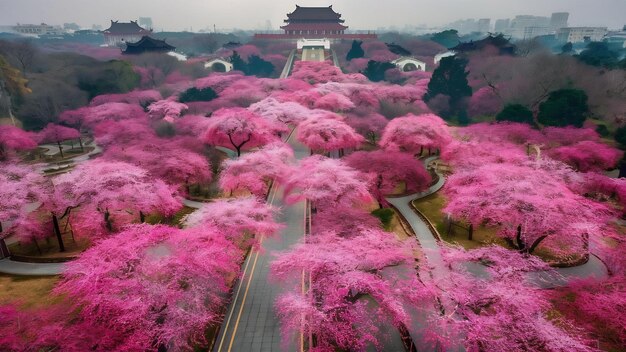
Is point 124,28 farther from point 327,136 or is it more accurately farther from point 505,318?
point 505,318

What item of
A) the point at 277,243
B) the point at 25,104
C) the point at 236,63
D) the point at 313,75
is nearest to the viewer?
the point at 277,243

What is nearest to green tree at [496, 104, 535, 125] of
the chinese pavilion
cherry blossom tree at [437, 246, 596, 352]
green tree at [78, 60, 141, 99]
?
cherry blossom tree at [437, 246, 596, 352]

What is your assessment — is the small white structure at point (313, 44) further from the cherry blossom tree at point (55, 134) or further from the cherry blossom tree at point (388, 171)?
the cherry blossom tree at point (388, 171)

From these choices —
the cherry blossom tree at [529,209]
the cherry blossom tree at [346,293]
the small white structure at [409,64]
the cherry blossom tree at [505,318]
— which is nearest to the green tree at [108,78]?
the cherry blossom tree at [346,293]

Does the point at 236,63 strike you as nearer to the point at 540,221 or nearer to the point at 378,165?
the point at 378,165

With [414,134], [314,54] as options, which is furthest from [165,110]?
[314,54]

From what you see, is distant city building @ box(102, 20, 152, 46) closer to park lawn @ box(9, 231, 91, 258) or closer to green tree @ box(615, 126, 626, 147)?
park lawn @ box(9, 231, 91, 258)

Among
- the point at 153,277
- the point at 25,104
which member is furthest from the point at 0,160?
the point at 153,277
